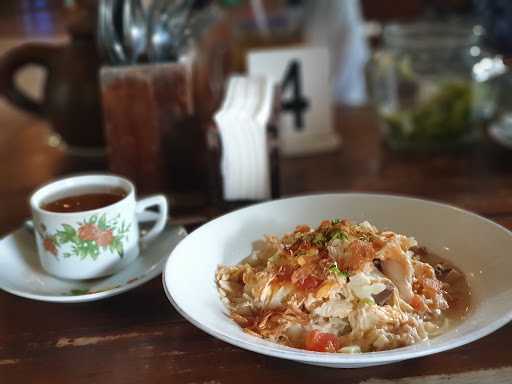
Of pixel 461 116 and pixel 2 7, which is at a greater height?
pixel 2 7

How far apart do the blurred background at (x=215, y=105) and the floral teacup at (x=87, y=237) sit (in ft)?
0.84

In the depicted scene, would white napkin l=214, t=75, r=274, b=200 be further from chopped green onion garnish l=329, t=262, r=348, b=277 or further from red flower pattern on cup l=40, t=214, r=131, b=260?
chopped green onion garnish l=329, t=262, r=348, b=277

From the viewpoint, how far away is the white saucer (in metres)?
0.83

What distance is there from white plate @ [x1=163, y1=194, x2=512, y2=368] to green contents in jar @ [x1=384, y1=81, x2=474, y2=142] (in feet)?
1.64

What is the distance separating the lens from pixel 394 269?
76cm

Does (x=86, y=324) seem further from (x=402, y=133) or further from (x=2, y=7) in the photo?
(x=2, y=7)

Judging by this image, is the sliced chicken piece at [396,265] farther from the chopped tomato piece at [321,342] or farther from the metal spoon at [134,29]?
the metal spoon at [134,29]

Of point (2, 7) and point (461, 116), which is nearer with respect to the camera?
point (461, 116)

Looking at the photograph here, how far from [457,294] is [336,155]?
0.65 m

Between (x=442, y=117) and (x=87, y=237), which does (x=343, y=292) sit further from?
(x=442, y=117)

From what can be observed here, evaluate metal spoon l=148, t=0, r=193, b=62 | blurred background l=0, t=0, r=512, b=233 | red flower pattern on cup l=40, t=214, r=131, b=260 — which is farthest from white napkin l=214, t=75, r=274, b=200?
red flower pattern on cup l=40, t=214, r=131, b=260

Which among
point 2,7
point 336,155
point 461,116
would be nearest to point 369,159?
point 336,155

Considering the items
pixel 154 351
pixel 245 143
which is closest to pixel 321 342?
pixel 154 351

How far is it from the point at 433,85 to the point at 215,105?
49 cm
